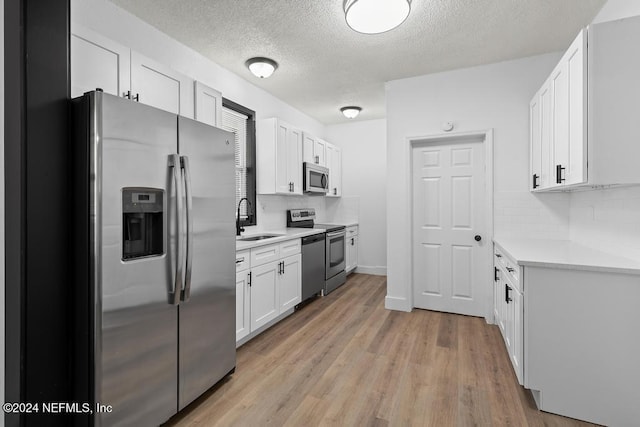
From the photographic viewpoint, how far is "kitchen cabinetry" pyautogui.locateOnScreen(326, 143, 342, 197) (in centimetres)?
552

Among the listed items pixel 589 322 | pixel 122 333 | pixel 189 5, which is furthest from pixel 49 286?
pixel 589 322

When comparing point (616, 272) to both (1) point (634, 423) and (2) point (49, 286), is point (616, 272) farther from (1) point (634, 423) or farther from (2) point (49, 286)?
(2) point (49, 286)

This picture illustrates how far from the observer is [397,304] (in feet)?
12.7

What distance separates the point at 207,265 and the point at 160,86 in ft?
4.56

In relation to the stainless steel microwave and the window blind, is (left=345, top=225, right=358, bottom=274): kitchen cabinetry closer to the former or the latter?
the stainless steel microwave

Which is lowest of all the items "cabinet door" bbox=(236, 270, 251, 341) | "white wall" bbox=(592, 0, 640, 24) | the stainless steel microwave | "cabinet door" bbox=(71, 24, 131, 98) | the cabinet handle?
"cabinet door" bbox=(236, 270, 251, 341)

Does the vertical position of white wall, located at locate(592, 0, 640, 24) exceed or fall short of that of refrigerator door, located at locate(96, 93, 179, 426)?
it exceeds it

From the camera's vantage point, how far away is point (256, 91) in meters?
4.10

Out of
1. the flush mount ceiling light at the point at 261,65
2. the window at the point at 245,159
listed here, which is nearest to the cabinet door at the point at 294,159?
the window at the point at 245,159

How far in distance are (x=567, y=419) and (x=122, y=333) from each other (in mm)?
2492

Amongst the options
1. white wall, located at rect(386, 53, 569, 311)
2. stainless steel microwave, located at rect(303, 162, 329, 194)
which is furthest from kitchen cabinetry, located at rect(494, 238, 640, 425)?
stainless steel microwave, located at rect(303, 162, 329, 194)

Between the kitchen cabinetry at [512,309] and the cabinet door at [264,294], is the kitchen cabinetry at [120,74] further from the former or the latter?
the kitchen cabinetry at [512,309]

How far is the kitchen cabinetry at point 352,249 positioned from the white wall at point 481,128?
5.10 feet

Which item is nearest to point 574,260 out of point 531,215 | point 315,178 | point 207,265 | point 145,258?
point 531,215
